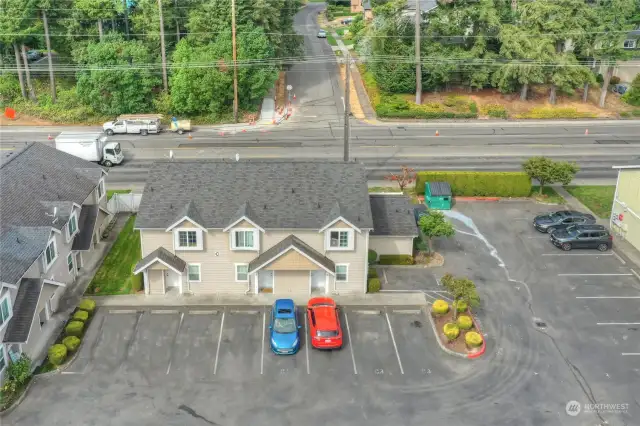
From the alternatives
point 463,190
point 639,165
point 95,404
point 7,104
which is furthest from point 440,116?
point 95,404

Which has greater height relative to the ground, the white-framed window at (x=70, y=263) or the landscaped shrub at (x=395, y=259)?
the white-framed window at (x=70, y=263)

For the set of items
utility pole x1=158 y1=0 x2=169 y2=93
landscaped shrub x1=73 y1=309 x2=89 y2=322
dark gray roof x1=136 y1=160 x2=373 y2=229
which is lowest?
landscaped shrub x1=73 y1=309 x2=89 y2=322

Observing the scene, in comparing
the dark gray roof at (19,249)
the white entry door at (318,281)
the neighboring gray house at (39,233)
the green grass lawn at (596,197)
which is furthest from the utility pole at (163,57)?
the green grass lawn at (596,197)

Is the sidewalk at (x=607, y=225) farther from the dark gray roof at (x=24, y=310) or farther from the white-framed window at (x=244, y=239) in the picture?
the dark gray roof at (x=24, y=310)

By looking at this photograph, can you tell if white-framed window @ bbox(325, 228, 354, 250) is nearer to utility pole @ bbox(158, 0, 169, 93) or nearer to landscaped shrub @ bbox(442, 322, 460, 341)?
landscaped shrub @ bbox(442, 322, 460, 341)

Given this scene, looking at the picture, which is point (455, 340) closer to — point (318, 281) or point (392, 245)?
point (318, 281)

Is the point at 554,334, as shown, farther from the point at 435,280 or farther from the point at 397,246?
the point at 397,246

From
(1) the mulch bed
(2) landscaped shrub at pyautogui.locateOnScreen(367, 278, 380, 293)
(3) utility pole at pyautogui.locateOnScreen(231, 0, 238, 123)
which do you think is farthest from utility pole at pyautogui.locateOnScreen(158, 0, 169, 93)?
(1) the mulch bed
